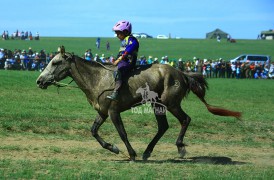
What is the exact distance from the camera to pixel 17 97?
20.9 metres

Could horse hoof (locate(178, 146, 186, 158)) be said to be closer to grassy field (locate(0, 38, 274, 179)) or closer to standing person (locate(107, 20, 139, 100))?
grassy field (locate(0, 38, 274, 179))

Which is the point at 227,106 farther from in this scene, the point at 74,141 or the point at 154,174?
the point at 154,174

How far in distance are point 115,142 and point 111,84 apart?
118 inches

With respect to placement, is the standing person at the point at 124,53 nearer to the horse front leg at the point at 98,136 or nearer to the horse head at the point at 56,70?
the horse front leg at the point at 98,136

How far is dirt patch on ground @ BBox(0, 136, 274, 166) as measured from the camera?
11.2 m

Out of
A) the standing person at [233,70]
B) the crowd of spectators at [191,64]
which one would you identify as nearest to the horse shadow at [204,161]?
the crowd of spectators at [191,64]

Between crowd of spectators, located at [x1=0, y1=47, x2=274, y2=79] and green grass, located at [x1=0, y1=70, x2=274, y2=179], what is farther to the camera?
crowd of spectators, located at [x1=0, y1=47, x2=274, y2=79]

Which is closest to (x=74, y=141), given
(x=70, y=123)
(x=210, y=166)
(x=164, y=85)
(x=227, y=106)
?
(x=70, y=123)

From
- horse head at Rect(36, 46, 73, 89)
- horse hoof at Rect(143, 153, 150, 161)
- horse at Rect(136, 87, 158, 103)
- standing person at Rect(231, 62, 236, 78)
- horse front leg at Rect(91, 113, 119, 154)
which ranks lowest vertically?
standing person at Rect(231, 62, 236, 78)

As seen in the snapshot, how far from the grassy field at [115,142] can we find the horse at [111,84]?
706 millimetres

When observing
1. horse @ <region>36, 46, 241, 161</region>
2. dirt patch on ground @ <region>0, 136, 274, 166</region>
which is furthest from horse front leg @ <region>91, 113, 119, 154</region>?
dirt patch on ground @ <region>0, 136, 274, 166</region>

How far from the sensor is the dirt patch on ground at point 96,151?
11211 mm

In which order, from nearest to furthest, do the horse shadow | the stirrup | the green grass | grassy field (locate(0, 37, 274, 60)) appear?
the green grass, the stirrup, the horse shadow, grassy field (locate(0, 37, 274, 60))

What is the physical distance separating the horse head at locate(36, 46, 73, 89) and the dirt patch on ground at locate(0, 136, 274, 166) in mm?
1510
